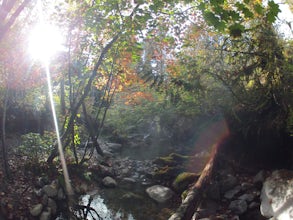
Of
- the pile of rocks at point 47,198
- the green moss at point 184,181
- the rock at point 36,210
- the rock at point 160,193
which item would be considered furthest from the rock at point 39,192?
the green moss at point 184,181

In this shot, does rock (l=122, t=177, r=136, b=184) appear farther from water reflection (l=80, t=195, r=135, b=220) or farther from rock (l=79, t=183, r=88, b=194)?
water reflection (l=80, t=195, r=135, b=220)

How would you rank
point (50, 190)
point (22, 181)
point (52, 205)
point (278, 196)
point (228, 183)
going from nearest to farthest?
point (278, 196), point (52, 205), point (22, 181), point (50, 190), point (228, 183)

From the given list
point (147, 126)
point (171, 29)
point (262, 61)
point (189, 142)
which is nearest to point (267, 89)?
point (262, 61)

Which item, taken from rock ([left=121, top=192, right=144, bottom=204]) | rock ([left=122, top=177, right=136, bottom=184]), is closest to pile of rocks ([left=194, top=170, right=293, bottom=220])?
rock ([left=121, top=192, right=144, bottom=204])

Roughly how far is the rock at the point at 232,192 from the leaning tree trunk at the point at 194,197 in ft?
1.96

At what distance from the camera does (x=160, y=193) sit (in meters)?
8.62

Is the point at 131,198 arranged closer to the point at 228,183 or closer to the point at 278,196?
the point at 228,183

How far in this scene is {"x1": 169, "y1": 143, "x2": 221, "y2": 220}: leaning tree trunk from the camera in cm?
578

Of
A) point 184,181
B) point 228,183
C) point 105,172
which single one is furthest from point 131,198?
point 228,183

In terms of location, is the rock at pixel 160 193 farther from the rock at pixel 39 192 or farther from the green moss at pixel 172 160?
the rock at pixel 39 192

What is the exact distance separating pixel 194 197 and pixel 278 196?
1.85 m

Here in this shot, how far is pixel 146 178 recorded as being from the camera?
1071 centimetres

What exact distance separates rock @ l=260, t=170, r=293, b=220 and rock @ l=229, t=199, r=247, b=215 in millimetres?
467

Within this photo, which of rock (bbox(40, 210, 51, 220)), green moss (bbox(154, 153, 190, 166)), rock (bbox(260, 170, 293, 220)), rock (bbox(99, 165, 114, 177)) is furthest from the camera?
green moss (bbox(154, 153, 190, 166))
